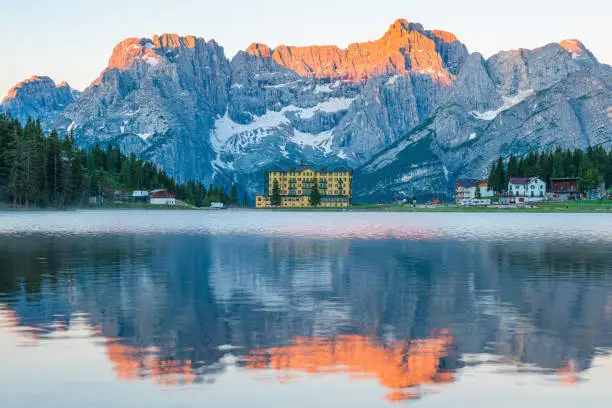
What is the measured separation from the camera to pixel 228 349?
2406 centimetres

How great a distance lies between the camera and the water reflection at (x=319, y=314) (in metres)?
22.0

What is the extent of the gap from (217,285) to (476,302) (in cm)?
1682

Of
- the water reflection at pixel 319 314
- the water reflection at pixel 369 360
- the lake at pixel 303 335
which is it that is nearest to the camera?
the lake at pixel 303 335

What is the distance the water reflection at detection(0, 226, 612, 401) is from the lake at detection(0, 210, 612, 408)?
0.36 feet

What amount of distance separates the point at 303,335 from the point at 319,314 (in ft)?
16.8

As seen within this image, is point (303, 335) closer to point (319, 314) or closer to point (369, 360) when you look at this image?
point (369, 360)

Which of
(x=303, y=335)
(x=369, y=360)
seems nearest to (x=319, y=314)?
(x=303, y=335)

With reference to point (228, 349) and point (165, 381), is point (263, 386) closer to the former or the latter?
point (165, 381)

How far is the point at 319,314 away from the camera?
31625 mm

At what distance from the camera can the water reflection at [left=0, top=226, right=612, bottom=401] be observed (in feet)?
72.3

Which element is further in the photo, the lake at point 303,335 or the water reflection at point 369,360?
the water reflection at point 369,360

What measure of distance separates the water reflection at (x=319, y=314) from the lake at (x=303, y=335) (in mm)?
111

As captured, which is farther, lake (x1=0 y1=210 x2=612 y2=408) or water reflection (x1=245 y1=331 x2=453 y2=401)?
water reflection (x1=245 y1=331 x2=453 y2=401)

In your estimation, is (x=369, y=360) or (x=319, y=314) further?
(x=319, y=314)
